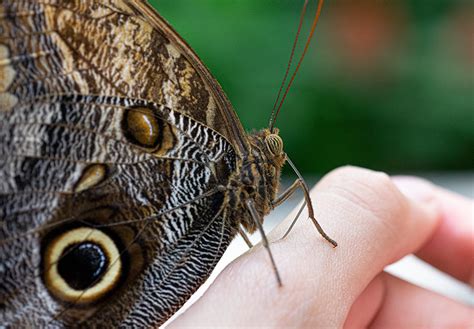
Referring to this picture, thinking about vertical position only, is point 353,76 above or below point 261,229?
below

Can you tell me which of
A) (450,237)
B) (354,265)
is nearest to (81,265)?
(354,265)

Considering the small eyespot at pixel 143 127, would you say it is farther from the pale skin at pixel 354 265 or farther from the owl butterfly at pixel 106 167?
the pale skin at pixel 354 265

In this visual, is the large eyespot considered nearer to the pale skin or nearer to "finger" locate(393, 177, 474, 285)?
the pale skin

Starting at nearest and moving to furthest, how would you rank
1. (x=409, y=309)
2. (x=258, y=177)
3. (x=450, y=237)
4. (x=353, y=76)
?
(x=258, y=177)
(x=409, y=309)
(x=450, y=237)
(x=353, y=76)

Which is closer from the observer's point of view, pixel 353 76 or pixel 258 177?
pixel 258 177

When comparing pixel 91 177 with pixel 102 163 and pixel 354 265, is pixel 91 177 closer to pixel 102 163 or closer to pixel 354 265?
pixel 102 163

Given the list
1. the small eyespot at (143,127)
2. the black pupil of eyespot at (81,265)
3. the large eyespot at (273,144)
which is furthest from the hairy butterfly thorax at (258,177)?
the black pupil of eyespot at (81,265)

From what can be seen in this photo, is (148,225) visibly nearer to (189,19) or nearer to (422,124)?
(189,19)
